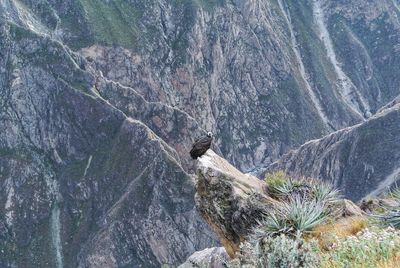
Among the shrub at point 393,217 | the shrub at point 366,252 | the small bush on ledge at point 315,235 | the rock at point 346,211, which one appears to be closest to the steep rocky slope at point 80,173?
the rock at point 346,211

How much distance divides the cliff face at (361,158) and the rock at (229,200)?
84.9m

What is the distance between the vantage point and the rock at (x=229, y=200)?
21.8 meters

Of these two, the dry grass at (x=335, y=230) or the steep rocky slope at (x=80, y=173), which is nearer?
the dry grass at (x=335, y=230)

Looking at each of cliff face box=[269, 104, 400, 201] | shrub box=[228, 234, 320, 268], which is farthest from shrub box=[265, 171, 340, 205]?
cliff face box=[269, 104, 400, 201]

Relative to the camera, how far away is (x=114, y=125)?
443 feet

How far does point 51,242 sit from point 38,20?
2528 inches

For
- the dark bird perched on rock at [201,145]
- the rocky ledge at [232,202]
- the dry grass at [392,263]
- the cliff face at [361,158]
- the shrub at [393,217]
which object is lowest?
the cliff face at [361,158]

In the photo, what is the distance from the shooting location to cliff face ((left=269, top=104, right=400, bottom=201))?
10950 cm

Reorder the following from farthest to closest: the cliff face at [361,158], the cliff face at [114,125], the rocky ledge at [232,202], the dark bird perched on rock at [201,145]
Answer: the cliff face at [114,125]
the cliff face at [361,158]
the dark bird perched on rock at [201,145]
the rocky ledge at [232,202]

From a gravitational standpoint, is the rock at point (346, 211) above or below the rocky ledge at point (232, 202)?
below

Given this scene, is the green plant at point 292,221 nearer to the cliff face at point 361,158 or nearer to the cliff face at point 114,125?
the cliff face at point 361,158

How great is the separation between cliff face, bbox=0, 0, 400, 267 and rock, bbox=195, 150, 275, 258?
99319 millimetres

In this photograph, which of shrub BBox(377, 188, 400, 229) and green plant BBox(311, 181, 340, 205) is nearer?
shrub BBox(377, 188, 400, 229)

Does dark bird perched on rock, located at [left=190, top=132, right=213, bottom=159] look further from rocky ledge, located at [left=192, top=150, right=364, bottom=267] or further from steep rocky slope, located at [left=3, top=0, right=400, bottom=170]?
steep rocky slope, located at [left=3, top=0, right=400, bottom=170]
